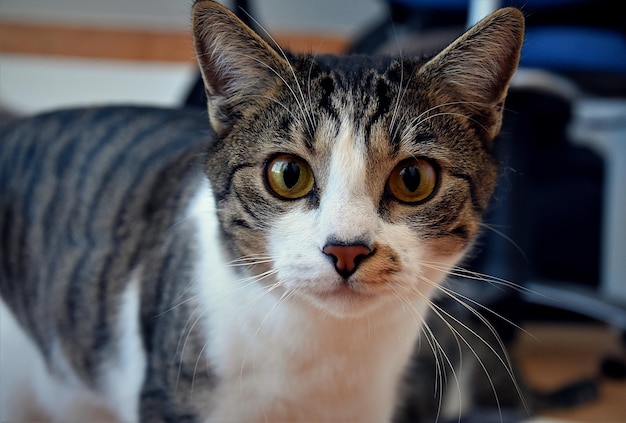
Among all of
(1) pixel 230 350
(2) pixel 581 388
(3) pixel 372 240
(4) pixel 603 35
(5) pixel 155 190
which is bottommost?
(2) pixel 581 388

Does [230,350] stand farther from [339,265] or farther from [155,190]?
[155,190]

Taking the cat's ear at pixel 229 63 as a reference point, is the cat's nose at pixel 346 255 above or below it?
below

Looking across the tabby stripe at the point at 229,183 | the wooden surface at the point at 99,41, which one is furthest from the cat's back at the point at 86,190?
the wooden surface at the point at 99,41

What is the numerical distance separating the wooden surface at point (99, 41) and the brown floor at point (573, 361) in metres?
1.12

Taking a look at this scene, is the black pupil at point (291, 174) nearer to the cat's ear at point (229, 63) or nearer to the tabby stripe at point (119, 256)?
the cat's ear at point (229, 63)

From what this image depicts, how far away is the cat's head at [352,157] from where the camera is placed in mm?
764

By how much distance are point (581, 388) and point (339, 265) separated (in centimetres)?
109

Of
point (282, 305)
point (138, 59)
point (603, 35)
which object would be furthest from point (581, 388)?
point (138, 59)

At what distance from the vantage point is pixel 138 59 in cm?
241

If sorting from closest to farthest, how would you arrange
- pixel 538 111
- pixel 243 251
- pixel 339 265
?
pixel 339 265 < pixel 243 251 < pixel 538 111

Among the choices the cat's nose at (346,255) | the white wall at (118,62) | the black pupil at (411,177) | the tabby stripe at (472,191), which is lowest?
the cat's nose at (346,255)

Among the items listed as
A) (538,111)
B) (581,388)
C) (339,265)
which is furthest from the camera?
(581,388)

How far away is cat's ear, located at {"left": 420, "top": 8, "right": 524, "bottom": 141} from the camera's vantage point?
2.69ft

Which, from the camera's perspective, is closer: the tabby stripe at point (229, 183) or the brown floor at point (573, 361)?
the tabby stripe at point (229, 183)
